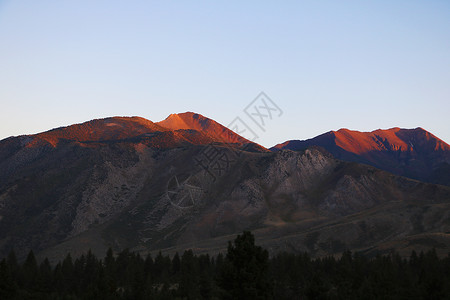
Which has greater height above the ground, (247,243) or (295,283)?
(247,243)

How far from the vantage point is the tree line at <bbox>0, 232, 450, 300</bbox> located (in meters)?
50.5

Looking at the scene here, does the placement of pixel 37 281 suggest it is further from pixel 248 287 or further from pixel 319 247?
pixel 319 247

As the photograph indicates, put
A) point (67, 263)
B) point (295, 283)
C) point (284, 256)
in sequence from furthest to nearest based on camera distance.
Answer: point (284, 256) < point (67, 263) < point (295, 283)

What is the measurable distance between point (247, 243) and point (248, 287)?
409cm

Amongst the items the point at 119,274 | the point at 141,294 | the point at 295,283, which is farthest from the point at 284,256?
the point at 141,294

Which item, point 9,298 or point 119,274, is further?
point 119,274

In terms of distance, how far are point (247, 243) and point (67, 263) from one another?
3344 inches

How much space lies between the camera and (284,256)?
434 feet

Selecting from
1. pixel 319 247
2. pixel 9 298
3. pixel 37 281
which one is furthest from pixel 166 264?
pixel 319 247

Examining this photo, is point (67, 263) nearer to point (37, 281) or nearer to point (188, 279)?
point (37, 281)

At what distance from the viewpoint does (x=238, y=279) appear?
50031 millimetres

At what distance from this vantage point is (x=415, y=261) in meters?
130

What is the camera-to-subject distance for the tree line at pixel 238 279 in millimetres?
50531

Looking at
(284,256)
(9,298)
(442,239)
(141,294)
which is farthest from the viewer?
(442,239)
